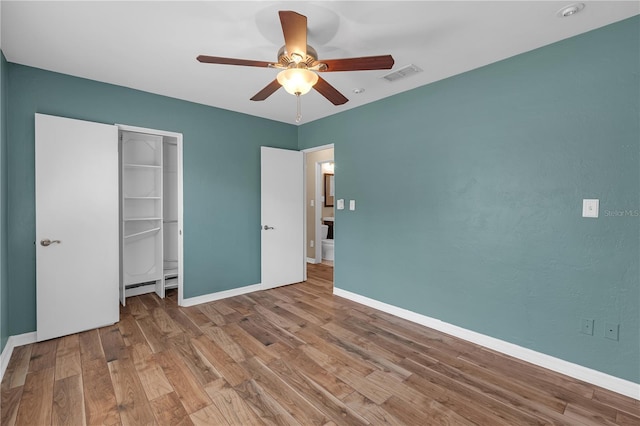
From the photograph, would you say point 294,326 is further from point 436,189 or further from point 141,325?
point 436,189

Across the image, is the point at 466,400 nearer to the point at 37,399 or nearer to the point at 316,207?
the point at 37,399

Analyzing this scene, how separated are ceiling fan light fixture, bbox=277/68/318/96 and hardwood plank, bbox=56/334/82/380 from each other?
2.67m

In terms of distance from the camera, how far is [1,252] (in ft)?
8.16

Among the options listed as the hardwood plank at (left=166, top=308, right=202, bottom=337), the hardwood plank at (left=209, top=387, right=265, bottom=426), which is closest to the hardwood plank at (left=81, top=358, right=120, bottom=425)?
the hardwood plank at (left=209, top=387, right=265, bottom=426)

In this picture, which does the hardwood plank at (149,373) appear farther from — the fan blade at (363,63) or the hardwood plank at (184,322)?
the fan blade at (363,63)

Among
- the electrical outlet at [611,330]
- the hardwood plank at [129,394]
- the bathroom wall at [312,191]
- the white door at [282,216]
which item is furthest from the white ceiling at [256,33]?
the bathroom wall at [312,191]

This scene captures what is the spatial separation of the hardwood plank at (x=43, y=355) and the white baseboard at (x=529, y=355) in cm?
318

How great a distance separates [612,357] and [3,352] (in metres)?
4.60

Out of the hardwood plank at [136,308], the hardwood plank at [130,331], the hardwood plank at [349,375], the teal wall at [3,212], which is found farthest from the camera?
the hardwood plank at [136,308]

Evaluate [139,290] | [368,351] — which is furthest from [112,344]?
[368,351]

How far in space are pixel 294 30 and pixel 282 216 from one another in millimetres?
3065

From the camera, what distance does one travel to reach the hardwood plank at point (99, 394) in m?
1.81

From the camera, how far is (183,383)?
7.05 feet

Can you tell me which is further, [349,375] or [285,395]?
[349,375]
